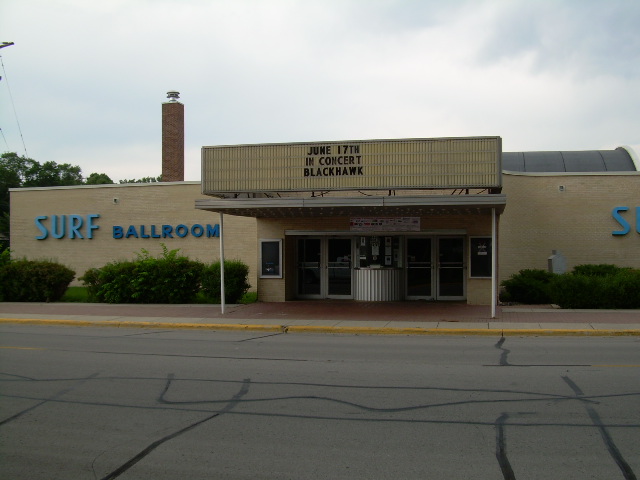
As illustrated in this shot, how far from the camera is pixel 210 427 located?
6570 millimetres

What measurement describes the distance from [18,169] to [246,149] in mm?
55163

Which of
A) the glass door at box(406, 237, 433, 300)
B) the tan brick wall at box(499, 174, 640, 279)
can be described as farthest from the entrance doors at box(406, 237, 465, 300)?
the tan brick wall at box(499, 174, 640, 279)

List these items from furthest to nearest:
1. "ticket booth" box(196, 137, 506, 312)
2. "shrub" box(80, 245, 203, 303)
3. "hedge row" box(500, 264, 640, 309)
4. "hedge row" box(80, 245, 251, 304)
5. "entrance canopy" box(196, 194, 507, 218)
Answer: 1. "shrub" box(80, 245, 203, 303)
2. "hedge row" box(80, 245, 251, 304)
3. "hedge row" box(500, 264, 640, 309)
4. "ticket booth" box(196, 137, 506, 312)
5. "entrance canopy" box(196, 194, 507, 218)

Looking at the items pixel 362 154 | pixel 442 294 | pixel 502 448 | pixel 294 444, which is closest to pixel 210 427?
pixel 294 444

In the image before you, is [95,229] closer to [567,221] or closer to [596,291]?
[567,221]

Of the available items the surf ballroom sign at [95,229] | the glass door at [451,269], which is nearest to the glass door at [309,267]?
the glass door at [451,269]

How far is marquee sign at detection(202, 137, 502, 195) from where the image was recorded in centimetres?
1622

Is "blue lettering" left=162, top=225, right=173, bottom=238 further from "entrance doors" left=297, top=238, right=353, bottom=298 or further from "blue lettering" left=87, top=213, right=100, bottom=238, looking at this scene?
"entrance doors" left=297, top=238, right=353, bottom=298

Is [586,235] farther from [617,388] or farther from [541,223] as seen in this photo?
[617,388]

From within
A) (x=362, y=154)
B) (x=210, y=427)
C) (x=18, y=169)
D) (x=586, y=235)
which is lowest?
(x=210, y=427)

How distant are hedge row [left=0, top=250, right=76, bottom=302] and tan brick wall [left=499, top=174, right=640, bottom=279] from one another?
1615 cm

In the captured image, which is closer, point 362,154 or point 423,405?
point 423,405

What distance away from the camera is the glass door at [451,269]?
19.7 m

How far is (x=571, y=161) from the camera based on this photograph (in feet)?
97.0
